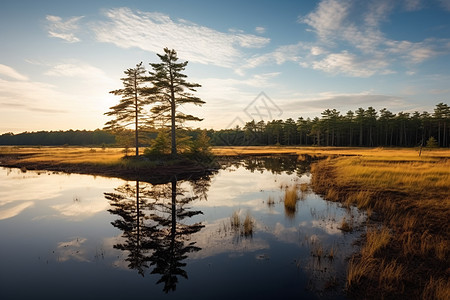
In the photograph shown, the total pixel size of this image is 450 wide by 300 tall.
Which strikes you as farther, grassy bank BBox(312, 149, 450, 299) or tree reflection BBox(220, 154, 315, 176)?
tree reflection BBox(220, 154, 315, 176)

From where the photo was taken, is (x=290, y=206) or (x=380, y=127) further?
(x=380, y=127)

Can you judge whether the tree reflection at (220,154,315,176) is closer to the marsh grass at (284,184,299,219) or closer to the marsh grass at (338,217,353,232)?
the marsh grass at (284,184,299,219)

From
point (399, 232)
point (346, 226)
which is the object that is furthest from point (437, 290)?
point (346, 226)

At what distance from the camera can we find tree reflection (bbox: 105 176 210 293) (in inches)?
287

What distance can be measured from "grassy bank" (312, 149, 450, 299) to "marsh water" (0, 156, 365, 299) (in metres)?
0.67

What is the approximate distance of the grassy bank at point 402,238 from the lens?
573 centimetres

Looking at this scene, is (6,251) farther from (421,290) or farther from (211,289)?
(421,290)

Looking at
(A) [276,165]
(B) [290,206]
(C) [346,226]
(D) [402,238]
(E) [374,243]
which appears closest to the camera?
(E) [374,243]

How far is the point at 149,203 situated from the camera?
14.1 metres

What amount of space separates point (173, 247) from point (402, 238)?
816cm

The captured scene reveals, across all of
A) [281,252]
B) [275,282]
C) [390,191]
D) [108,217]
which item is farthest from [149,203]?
[390,191]

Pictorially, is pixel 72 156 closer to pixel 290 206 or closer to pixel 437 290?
pixel 290 206

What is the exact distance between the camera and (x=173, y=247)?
848 cm

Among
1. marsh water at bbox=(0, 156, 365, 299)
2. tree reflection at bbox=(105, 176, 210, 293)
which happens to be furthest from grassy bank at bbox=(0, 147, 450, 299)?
tree reflection at bbox=(105, 176, 210, 293)
